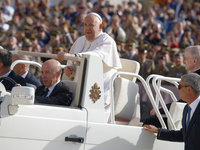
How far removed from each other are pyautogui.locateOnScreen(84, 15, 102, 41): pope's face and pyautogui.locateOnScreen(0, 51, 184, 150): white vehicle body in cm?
127

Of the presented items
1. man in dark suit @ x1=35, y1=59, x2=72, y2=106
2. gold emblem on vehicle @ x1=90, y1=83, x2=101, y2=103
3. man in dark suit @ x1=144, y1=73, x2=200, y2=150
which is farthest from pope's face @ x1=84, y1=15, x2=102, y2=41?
man in dark suit @ x1=144, y1=73, x2=200, y2=150

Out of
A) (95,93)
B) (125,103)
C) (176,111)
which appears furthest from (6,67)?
(176,111)

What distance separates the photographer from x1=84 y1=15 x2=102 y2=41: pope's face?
6.77 meters

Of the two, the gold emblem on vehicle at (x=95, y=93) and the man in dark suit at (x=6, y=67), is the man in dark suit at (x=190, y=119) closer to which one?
the gold emblem on vehicle at (x=95, y=93)

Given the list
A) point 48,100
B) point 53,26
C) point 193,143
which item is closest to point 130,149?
point 193,143

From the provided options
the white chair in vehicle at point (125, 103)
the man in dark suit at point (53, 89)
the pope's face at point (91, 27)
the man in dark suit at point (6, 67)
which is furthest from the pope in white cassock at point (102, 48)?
the man in dark suit at point (6, 67)

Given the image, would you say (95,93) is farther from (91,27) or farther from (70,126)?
(91,27)

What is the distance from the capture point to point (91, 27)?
6.85 metres

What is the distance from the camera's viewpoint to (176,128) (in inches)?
250

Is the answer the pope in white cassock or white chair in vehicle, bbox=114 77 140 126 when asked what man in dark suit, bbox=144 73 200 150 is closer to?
white chair in vehicle, bbox=114 77 140 126

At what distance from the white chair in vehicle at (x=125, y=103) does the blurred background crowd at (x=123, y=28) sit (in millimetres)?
4926

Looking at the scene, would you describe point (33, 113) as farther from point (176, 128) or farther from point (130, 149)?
point (176, 128)

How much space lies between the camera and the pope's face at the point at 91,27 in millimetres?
6773

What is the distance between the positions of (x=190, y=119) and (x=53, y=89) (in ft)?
5.10
